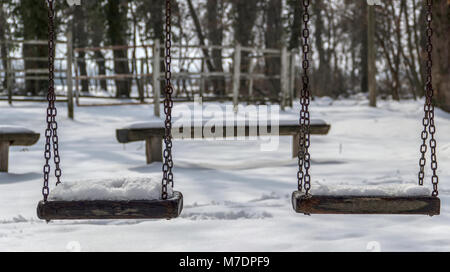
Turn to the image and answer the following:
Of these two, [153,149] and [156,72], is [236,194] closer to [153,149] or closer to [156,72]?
[153,149]

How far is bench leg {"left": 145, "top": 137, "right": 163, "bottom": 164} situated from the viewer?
5.13m

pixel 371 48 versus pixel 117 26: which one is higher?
pixel 117 26

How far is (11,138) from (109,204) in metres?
2.62

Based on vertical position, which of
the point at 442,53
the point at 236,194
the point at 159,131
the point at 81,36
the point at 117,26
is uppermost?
the point at 81,36

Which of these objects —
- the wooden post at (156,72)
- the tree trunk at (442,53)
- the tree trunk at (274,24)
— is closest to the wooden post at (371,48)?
the tree trunk at (442,53)

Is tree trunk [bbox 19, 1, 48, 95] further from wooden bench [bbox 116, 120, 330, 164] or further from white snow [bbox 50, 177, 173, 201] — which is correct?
white snow [bbox 50, 177, 173, 201]

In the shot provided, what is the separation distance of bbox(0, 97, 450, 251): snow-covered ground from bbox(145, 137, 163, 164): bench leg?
159 millimetres

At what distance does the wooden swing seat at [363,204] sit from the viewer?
240 centimetres

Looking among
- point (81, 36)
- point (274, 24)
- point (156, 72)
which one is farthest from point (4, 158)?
point (81, 36)

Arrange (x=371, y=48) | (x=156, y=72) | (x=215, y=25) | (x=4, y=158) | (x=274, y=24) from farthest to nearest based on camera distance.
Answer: (x=274, y=24) → (x=215, y=25) → (x=371, y=48) → (x=156, y=72) → (x=4, y=158)

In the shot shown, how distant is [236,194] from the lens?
379 cm

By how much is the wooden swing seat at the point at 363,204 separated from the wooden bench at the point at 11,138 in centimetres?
305
